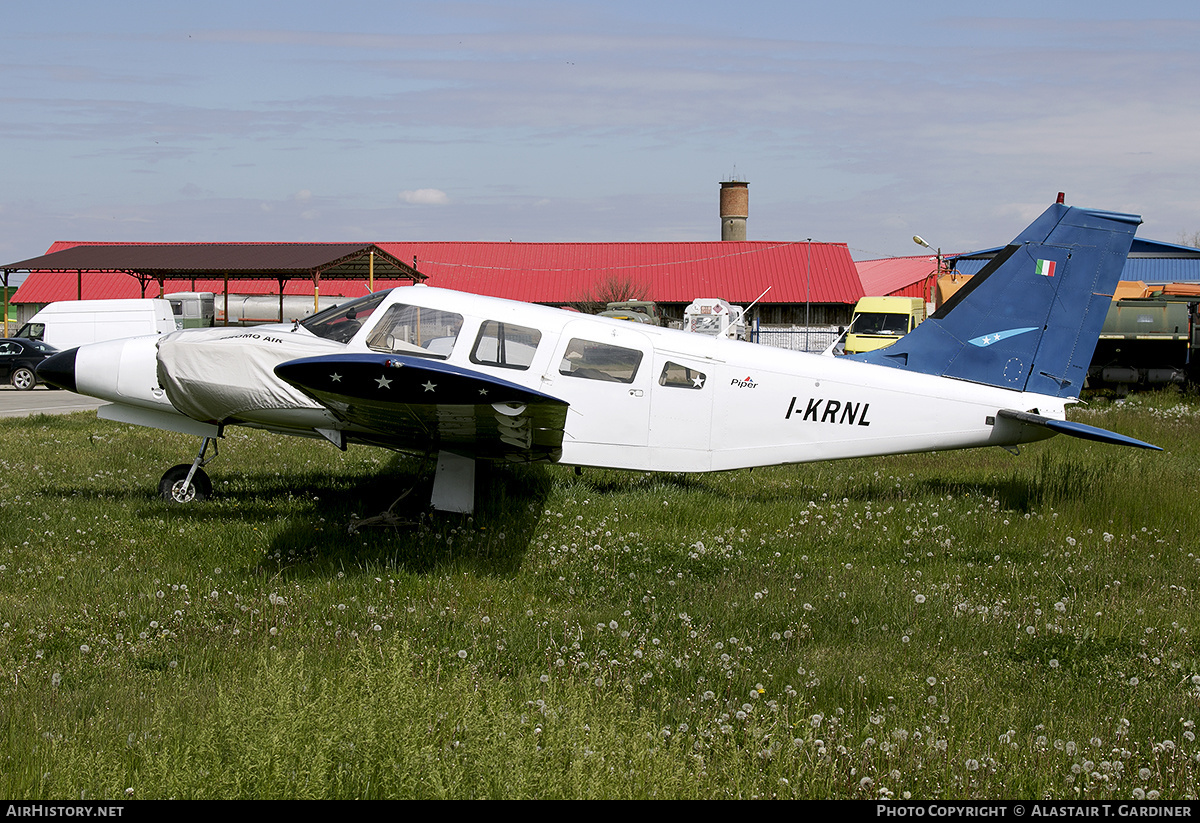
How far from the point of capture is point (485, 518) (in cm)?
821

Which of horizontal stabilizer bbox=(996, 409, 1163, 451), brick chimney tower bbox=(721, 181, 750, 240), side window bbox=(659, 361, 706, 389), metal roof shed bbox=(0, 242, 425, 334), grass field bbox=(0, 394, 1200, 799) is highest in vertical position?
brick chimney tower bbox=(721, 181, 750, 240)

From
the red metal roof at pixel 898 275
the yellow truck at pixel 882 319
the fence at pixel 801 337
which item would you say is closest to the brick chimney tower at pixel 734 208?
the red metal roof at pixel 898 275

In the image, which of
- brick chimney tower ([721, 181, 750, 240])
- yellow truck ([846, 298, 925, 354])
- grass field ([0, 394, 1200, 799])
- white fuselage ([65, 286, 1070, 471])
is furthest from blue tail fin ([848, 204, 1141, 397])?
brick chimney tower ([721, 181, 750, 240])

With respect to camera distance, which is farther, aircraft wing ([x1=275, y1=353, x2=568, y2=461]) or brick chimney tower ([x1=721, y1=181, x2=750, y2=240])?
Answer: brick chimney tower ([x1=721, y1=181, x2=750, y2=240])

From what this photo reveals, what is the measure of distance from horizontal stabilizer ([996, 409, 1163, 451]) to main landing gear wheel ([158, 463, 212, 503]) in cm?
776

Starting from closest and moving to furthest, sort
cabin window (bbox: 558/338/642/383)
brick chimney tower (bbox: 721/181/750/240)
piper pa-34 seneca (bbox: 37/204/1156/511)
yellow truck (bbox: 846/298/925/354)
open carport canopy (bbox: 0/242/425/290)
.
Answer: piper pa-34 seneca (bbox: 37/204/1156/511) < cabin window (bbox: 558/338/642/383) < yellow truck (bbox: 846/298/925/354) < open carport canopy (bbox: 0/242/425/290) < brick chimney tower (bbox: 721/181/750/240)

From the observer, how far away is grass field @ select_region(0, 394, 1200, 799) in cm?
360

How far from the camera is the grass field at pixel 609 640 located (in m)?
3.60

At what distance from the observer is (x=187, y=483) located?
885 cm

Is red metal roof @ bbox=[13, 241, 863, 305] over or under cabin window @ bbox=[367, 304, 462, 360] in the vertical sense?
over

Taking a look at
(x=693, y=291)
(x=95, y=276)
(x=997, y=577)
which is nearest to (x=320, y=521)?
(x=997, y=577)

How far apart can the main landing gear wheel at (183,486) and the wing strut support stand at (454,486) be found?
2.69 metres

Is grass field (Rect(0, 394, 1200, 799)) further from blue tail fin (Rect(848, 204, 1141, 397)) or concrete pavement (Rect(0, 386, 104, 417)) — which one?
concrete pavement (Rect(0, 386, 104, 417))

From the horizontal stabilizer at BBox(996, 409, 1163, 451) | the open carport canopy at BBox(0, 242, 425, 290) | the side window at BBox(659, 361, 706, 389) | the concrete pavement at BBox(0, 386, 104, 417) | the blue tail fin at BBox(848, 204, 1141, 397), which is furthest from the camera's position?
the open carport canopy at BBox(0, 242, 425, 290)
